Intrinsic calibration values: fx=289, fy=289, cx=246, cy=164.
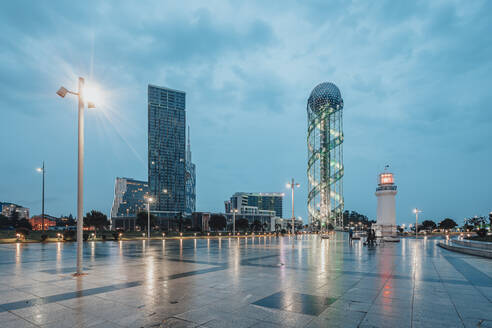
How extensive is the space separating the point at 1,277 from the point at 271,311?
11.4 meters

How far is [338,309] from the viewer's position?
7605 mm

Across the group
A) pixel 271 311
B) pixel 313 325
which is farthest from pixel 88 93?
pixel 313 325

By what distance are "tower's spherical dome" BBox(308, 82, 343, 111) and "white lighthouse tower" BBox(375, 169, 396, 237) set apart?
83.1m

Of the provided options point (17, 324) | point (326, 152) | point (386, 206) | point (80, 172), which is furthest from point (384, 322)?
point (326, 152)

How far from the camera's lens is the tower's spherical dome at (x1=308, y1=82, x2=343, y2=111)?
129500 millimetres

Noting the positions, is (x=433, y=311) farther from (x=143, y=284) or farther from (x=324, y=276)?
(x=143, y=284)

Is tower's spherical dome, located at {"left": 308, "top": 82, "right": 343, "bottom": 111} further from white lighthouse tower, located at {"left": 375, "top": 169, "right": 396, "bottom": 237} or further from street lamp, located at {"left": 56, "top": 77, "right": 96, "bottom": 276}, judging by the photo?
street lamp, located at {"left": 56, "top": 77, "right": 96, "bottom": 276}

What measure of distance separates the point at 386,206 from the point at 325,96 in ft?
289

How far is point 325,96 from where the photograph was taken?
129625 mm

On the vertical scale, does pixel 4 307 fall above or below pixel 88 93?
below

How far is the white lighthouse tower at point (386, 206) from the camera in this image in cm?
4855

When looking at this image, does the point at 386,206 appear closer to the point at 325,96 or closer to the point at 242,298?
the point at 242,298

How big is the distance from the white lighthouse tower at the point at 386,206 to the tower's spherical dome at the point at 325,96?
83.1m

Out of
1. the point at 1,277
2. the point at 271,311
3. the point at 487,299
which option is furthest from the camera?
the point at 1,277
